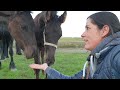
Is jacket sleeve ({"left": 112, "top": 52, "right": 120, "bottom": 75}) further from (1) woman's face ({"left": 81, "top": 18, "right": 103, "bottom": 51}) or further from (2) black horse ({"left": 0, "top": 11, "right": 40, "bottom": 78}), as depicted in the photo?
(2) black horse ({"left": 0, "top": 11, "right": 40, "bottom": 78})

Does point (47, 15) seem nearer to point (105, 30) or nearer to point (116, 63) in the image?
point (105, 30)

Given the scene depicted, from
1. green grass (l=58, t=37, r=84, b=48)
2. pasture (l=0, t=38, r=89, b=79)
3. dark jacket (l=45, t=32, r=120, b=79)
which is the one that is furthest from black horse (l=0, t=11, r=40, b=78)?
dark jacket (l=45, t=32, r=120, b=79)

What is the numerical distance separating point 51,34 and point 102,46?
2.96m

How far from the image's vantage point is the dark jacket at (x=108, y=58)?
1370 millimetres

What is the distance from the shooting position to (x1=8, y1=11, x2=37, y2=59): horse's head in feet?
14.8

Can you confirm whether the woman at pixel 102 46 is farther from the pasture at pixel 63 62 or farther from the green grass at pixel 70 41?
the pasture at pixel 63 62

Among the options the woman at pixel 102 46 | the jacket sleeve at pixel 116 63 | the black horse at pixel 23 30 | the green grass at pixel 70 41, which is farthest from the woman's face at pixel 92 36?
the black horse at pixel 23 30

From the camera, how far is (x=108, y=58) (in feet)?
4.68

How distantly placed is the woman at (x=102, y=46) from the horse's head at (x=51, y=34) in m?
2.70

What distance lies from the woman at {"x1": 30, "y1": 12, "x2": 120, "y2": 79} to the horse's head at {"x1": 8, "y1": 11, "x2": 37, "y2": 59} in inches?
112
